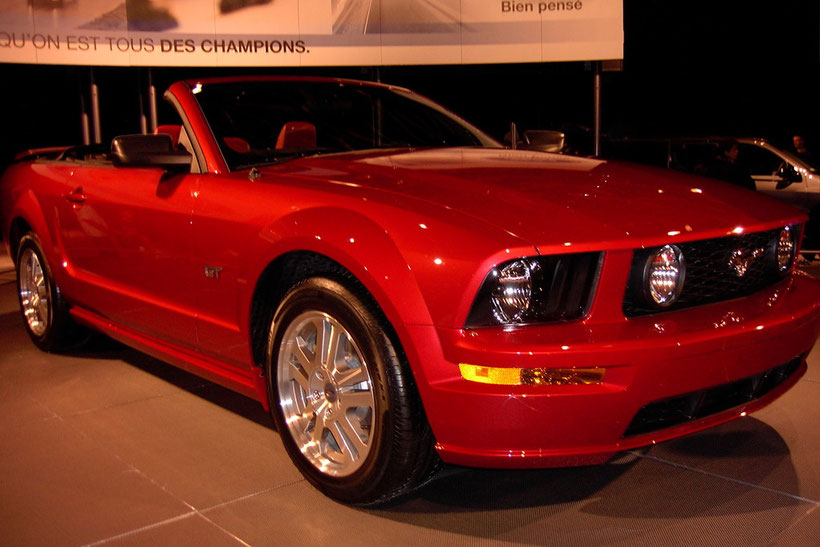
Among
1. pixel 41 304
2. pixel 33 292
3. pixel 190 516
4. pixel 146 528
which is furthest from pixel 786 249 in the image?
pixel 33 292

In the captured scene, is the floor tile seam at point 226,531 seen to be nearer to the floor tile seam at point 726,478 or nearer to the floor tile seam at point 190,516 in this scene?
the floor tile seam at point 190,516

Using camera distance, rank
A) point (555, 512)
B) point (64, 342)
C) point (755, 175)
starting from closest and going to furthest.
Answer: point (555, 512) < point (64, 342) < point (755, 175)

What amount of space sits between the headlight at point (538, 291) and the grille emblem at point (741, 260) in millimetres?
564

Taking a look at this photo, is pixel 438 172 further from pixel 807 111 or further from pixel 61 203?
pixel 807 111

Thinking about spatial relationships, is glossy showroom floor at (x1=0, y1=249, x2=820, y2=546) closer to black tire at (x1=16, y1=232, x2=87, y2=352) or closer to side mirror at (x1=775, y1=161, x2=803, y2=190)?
black tire at (x1=16, y1=232, x2=87, y2=352)

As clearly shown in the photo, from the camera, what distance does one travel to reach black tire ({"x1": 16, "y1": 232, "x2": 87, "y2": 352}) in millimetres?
4594

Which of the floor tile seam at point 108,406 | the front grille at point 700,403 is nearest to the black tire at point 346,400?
the front grille at point 700,403

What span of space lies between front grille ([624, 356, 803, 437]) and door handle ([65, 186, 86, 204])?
108 inches

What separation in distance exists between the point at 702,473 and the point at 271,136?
83.7 inches

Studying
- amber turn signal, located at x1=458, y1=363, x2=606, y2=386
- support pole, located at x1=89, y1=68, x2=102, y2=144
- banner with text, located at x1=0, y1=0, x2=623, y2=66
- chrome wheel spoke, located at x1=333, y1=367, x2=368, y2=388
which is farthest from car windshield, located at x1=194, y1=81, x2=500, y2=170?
support pole, located at x1=89, y1=68, x2=102, y2=144

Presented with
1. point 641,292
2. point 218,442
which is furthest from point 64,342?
point 641,292

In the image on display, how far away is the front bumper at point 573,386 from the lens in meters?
2.32

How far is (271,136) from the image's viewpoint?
3.71 m

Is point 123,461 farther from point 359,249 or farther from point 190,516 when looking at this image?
point 359,249
